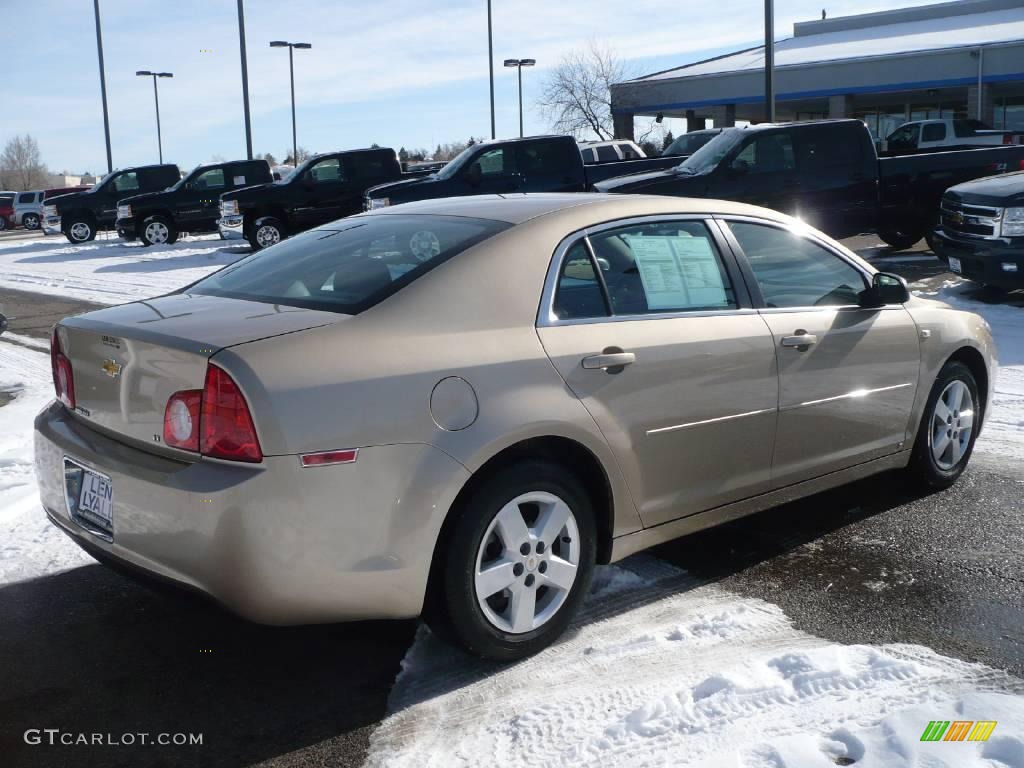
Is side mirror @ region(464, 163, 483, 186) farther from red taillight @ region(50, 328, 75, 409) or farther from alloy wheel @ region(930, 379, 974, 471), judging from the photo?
red taillight @ region(50, 328, 75, 409)

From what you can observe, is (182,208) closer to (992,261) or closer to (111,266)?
(111,266)

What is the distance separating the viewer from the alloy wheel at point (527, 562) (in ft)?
11.3

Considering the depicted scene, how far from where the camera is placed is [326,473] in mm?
3066

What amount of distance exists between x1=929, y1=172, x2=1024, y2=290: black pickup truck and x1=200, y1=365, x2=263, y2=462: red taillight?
32.0 feet

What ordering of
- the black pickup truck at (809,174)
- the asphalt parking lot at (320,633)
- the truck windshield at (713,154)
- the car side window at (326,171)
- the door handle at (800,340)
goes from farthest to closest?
1. the car side window at (326,171)
2. the truck windshield at (713,154)
3. the black pickup truck at (809,174)
4. the door handle at (800,340)
5. the asphalt parking lot at (320,633)

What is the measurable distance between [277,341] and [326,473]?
0.43m

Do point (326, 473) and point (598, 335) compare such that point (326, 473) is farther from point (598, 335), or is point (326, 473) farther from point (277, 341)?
point (598, 335)

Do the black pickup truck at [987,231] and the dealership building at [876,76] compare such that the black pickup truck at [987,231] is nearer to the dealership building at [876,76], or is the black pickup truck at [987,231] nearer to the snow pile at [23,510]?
the snow pile at [23,510]

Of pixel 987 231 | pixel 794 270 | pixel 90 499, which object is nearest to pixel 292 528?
pixel 90 499

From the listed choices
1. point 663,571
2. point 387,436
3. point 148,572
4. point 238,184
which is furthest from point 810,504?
point 238,184

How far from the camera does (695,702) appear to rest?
323 centimetres

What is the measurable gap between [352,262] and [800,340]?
1837 mm

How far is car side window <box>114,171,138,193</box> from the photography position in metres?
28.2

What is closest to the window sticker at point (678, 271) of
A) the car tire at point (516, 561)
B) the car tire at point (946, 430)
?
the car tire at point (516, 561)
